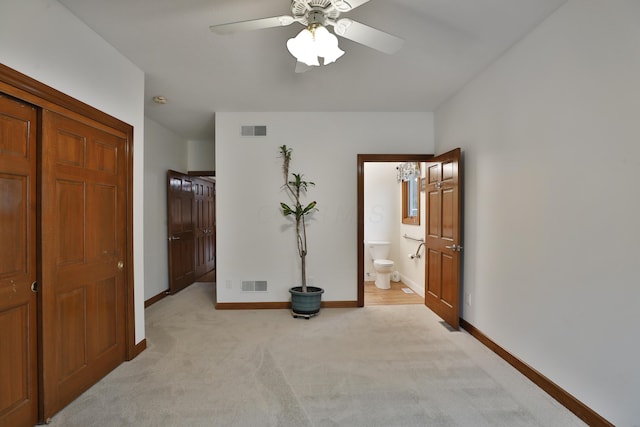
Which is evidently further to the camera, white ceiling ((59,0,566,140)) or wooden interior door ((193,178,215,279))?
wooden interior door ((193,178,215,279))

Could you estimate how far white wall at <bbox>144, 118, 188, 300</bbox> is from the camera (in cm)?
434

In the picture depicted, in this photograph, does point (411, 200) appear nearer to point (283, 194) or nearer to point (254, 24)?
point (283, 194)

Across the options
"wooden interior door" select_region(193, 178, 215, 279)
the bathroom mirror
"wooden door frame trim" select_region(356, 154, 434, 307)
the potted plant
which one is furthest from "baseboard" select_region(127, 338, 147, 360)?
the bathroom mirror

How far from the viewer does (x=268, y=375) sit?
248 centimetres

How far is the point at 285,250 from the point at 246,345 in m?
1.43

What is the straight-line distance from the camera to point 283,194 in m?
4.21

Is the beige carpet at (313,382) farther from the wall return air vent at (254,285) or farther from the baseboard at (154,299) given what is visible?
the baseboard at (154,299)

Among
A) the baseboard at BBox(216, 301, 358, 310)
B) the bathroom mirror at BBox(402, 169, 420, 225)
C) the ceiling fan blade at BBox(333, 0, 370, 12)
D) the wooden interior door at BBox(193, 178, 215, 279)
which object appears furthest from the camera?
the wooden interior door at BBox(193, 178, 215, 279)

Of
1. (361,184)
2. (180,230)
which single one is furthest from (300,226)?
(180,230)

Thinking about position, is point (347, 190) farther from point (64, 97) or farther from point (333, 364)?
point (64, 97)

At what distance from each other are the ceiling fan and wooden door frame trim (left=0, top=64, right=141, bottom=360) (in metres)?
1.09

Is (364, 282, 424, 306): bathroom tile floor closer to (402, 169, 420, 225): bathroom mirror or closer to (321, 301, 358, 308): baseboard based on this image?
(321, 301, 358, 308): baseboard

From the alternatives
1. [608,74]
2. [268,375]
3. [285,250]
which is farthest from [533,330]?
[285,250]

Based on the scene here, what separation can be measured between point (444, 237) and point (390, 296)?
1535mm
